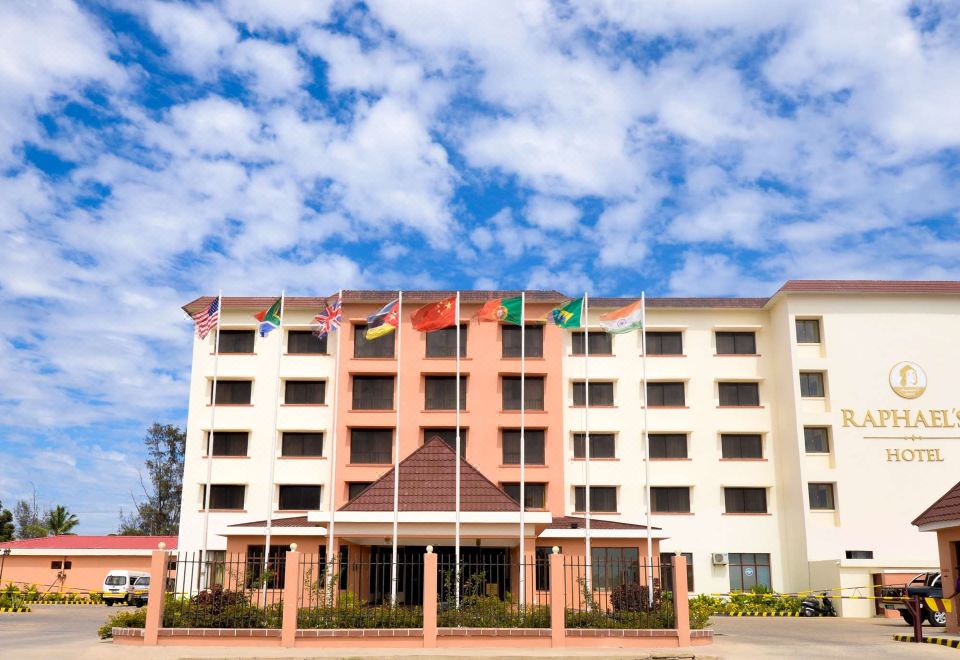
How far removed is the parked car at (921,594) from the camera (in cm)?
2975

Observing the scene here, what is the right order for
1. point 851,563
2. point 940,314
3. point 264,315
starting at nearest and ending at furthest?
point 264,315, point 851,563, point 940,314

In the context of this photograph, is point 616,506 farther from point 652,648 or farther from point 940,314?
point 652,648

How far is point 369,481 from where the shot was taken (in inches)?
1773

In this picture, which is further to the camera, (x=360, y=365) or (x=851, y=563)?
(x=360, y=365)

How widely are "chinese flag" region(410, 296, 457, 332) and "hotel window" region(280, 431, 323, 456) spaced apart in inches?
671

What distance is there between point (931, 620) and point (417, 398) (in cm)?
2487

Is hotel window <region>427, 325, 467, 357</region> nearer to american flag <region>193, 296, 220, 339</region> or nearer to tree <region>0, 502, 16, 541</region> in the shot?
american flag <region>193, 296, 220, 339</region>

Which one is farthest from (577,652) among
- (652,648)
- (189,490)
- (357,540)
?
(189,490)

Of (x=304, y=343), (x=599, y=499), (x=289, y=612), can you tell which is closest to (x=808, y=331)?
(x=599, y=499)

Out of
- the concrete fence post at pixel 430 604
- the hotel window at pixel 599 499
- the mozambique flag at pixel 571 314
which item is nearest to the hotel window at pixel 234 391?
the hotel window at pixel 599 499

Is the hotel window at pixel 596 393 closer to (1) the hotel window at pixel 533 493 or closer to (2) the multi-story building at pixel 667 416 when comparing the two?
(2) the multi-story building at pixel 667 416

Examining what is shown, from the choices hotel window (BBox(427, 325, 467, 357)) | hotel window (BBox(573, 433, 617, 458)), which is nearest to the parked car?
hotel window (BBox(573, 433, 617, 458))

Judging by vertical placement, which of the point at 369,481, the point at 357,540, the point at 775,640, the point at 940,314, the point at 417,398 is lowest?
the point at 775,640

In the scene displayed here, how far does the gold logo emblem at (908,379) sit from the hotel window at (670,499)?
36.6 ft
